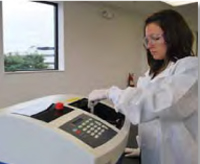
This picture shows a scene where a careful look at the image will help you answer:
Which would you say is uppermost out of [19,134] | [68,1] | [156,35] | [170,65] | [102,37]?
[68,1]

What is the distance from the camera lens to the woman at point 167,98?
96cm

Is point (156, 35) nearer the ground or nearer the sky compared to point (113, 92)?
nearer the sky

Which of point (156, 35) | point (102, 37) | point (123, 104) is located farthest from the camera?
point (102, 37)

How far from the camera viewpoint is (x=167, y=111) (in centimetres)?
99

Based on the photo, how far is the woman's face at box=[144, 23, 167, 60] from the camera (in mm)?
1129

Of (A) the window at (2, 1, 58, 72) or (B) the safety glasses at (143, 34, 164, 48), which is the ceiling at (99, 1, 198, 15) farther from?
(B) the safety glasses at (143, 34, 164, 48)

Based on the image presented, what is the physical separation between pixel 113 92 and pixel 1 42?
10.9 ft

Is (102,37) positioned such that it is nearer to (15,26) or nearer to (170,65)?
(15,26)

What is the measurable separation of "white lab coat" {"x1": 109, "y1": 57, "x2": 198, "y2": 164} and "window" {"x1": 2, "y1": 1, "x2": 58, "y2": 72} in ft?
11.1

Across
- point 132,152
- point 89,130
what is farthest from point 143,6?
point 89,130

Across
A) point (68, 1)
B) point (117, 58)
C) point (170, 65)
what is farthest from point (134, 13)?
point (170, 65)

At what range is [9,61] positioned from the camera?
169 inches

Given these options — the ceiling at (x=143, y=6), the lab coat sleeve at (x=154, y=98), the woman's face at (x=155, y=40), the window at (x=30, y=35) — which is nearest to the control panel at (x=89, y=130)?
the lab coat sleeve at (x=154, y=98)

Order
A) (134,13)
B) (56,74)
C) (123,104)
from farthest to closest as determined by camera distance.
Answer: (134,13), (56,74), (123,104)
